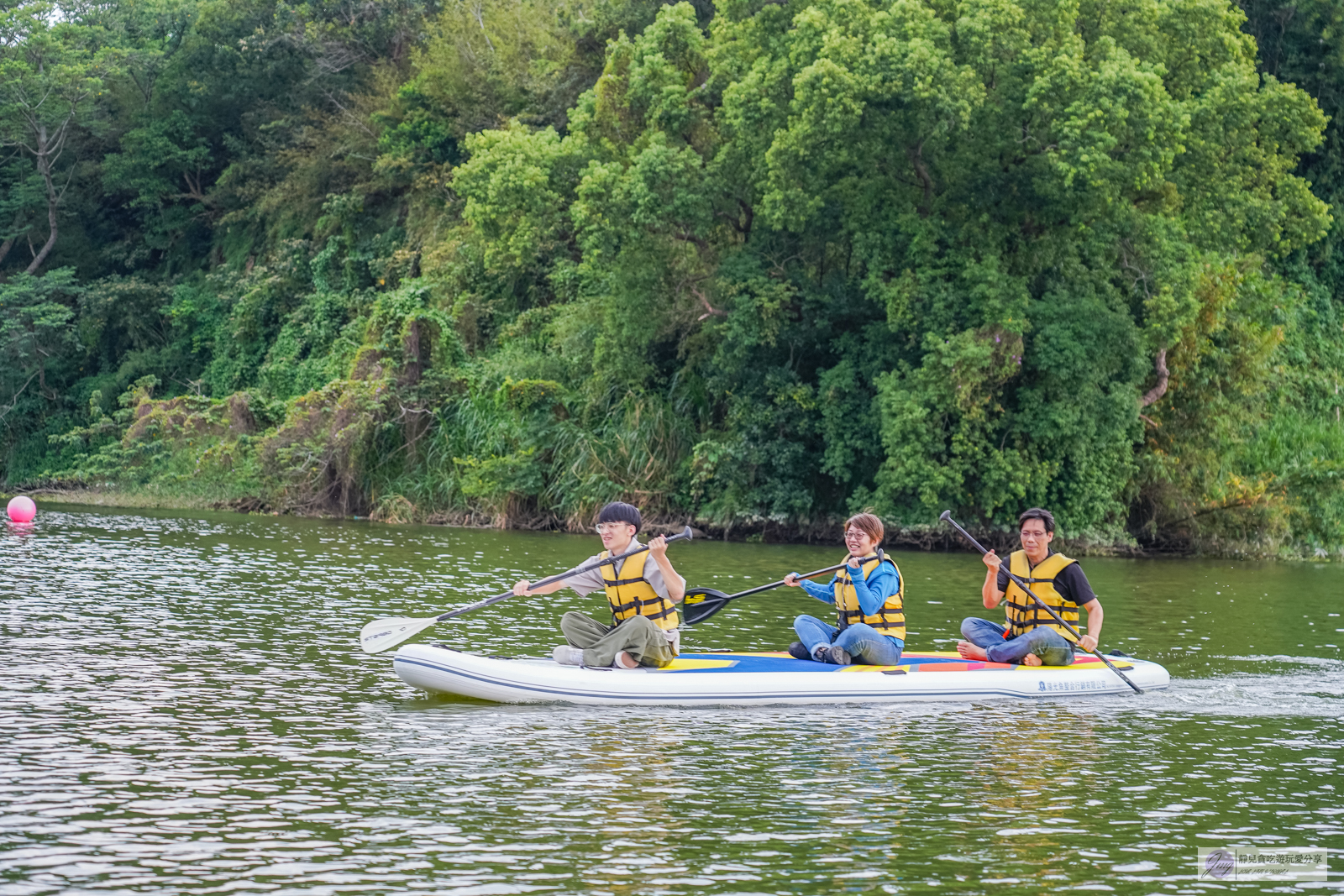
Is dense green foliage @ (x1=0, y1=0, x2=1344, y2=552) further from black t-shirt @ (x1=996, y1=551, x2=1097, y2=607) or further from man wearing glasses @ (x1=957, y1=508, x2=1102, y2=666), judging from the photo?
black t-shirt @ (x1=996, y1=551, x2=1097, y2=607)

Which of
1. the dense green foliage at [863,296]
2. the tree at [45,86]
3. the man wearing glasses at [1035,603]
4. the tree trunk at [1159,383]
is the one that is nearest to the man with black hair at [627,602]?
the man wearing glasses at [1035,603]

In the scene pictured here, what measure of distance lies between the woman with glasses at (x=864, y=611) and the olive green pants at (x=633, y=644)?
1078mm

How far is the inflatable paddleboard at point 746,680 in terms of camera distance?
1005cm

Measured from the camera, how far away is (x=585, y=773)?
7922 millimetres

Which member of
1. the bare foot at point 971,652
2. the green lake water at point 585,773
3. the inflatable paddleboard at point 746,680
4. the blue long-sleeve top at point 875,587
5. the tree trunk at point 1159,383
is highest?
the tree trunk at point 1159,383

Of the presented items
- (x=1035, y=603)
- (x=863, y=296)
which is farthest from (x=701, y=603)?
(x=863, y=296)

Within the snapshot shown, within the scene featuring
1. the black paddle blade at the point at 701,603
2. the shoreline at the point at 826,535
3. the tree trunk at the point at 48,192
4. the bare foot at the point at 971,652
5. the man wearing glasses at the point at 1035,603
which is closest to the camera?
the man wearing glasses at the point at 1035,603

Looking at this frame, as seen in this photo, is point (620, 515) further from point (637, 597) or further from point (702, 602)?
point (702, 602)

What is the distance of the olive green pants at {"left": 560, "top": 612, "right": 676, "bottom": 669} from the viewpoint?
1042cm

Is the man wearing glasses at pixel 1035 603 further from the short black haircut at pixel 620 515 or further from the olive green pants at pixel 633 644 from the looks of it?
the short black haircut at pixel 620 515

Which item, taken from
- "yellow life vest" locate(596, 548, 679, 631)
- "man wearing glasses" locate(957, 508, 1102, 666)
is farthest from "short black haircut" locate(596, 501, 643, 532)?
"man wearing glasses" locate(957, 508, 1102, 666)

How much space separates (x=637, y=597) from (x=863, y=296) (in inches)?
616

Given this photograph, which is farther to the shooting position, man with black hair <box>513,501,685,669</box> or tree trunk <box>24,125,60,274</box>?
tree trunk <box>24,125,60,274</box>

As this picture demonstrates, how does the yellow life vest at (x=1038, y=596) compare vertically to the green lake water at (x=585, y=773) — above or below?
above
